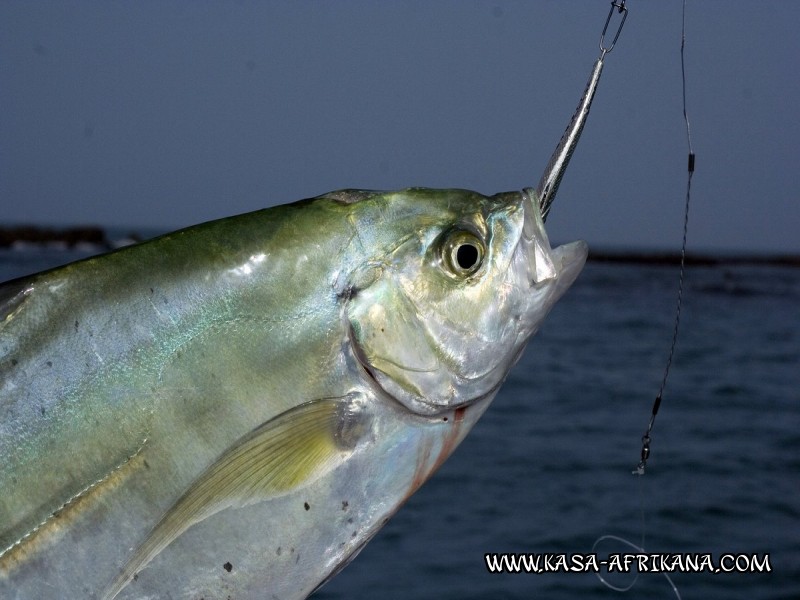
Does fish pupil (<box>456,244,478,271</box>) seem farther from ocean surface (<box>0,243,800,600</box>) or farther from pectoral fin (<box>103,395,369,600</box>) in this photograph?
ocean surface (<box>0,243,800,600</box>)

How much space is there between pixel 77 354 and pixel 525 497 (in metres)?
7.45

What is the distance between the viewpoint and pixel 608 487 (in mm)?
9195

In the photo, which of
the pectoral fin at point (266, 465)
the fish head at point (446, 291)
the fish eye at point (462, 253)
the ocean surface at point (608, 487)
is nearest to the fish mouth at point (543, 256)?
the fish head at point (446, 291)

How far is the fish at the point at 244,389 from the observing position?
1.83 m

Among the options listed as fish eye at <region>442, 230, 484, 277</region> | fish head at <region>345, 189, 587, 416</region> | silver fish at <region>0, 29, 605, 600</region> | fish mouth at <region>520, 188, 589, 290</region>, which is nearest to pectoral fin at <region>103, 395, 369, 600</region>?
silver fish at <region>0, 29, 605, 600</region>

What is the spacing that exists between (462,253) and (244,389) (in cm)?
58

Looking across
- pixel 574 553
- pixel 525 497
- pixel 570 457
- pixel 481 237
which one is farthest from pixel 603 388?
pixel 481 237

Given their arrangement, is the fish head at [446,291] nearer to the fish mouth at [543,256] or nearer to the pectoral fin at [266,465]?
the fish mouth at [543,256]

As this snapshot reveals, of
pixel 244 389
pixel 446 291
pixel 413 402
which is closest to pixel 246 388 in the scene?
pixel 244 389

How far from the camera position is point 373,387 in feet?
6.61

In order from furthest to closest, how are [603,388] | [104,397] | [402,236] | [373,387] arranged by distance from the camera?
[603,388] → [402,236] → [373,387] → [104,397]

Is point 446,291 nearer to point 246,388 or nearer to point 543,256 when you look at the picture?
point 543,256

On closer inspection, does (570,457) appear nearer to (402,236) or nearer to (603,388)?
(603,388)

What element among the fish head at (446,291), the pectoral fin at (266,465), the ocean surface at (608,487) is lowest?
the ocean surface at (608,487)
